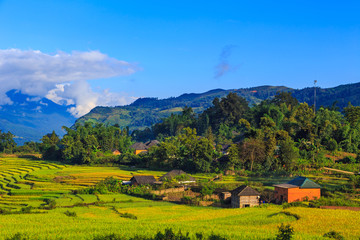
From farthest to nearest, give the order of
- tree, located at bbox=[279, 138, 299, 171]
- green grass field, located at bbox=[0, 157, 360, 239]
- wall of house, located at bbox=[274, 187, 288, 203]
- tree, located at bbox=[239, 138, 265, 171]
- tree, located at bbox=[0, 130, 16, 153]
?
tree, located at bbox=[0, 130, 16, 153] < tree, located at bbox=[239, 138, 265, 171] < tree, located at bbox=[279, 138, 299, 171] < wall of house, located at bbox=[274, 187, 288, 203] < green grass field, located at bbox=[0, 157, 360, 239]

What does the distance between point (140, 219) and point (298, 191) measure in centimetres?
1442

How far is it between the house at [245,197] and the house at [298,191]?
2.05 meters

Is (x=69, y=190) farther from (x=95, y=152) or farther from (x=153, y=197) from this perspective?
(x=95, y=152)

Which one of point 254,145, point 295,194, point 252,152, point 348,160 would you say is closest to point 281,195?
point 295,194

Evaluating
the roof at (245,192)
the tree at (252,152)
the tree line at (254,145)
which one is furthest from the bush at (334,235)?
the tree at (252,152)

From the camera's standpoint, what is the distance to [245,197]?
30.4 metres

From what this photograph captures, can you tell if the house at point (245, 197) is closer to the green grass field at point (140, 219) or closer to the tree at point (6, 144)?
the green grass field at point (140, 219)

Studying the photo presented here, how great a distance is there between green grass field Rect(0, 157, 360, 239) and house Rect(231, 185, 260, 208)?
8.42 ft

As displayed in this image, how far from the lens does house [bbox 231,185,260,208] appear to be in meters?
30.3

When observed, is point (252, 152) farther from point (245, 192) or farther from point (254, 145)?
point (245, 192)

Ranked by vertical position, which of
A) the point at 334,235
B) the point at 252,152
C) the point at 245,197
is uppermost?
the point at 252,152

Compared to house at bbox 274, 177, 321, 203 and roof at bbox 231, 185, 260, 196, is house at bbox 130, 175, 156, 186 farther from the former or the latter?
house at bbox 274, 177, 321, 203

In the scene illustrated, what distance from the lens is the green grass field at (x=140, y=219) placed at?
Result: 19.4 m

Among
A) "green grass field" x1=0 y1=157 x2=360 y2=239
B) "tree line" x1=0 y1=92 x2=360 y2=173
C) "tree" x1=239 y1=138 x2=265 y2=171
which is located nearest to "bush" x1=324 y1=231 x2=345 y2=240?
"green grass field" x1=0 y1=157 x2=360 y2=239
